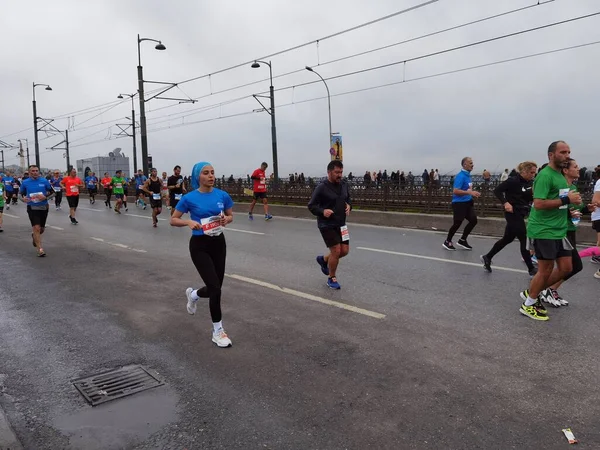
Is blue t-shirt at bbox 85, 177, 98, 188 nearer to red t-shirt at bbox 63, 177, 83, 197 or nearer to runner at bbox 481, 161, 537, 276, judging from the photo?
red t-shirt at bbox 63, 177, 83, 197

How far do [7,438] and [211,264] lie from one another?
2.17m

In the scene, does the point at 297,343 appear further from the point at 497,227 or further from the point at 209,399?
the point at 497,227

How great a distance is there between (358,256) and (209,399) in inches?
232

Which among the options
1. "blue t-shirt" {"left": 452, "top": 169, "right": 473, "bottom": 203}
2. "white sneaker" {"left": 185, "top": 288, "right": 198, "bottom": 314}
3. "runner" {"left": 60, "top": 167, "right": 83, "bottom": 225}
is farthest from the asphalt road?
"runner" {"left": 60, "top": 167, "right": 83, "bottom": 225}

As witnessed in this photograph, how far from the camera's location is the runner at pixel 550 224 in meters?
4.89

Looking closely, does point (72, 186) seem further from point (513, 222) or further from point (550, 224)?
point (550, 224)

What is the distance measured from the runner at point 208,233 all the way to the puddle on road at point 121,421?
1.06 m

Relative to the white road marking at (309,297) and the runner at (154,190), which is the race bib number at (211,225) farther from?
the runner at (154,190)

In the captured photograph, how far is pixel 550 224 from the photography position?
16.5 ft

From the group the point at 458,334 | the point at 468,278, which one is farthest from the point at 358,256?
the point at 458,334

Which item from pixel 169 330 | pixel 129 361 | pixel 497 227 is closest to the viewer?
pixel 129 361

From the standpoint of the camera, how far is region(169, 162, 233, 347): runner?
4645 millimetres

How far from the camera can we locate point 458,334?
15.7 ft

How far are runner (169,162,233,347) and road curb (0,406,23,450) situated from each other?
1817mm
